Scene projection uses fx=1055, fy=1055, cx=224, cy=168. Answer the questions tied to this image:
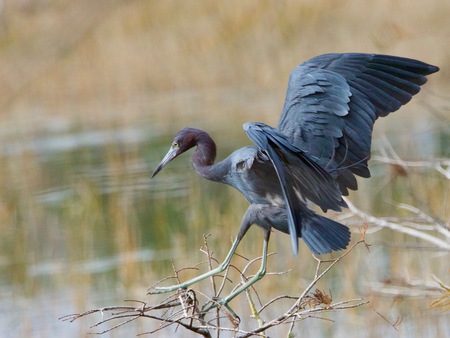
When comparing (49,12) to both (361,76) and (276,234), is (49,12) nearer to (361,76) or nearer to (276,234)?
(276,234)

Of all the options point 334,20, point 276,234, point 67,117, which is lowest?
point 276,234

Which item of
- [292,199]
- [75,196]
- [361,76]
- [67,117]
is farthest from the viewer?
[67,117]

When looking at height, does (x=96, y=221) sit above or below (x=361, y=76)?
below

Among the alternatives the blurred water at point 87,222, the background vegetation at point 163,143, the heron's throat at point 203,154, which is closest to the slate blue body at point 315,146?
the heron's throat at point 203,154

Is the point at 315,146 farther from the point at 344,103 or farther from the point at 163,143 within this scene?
the point at 163,143

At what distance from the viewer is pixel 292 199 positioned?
3.97m

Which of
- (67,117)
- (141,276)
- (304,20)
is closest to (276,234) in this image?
(141,276)

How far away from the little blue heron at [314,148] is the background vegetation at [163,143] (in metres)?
0.54

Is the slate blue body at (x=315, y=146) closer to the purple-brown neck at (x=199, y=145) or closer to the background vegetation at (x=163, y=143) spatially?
the purple-brown neck at (x=199, y=145)

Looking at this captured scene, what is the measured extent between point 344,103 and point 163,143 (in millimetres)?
7815

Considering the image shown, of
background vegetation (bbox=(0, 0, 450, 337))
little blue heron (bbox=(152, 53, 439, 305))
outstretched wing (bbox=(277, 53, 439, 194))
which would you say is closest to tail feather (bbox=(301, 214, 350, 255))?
little blue heron (bbox=(152, 53, 439, 305))

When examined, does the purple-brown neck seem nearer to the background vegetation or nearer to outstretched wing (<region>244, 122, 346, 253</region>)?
outstretched wing (<region>244, 122, 346, 253</region>)

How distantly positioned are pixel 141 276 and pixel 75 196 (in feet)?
9.83

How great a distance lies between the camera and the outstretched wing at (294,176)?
11.9ft
